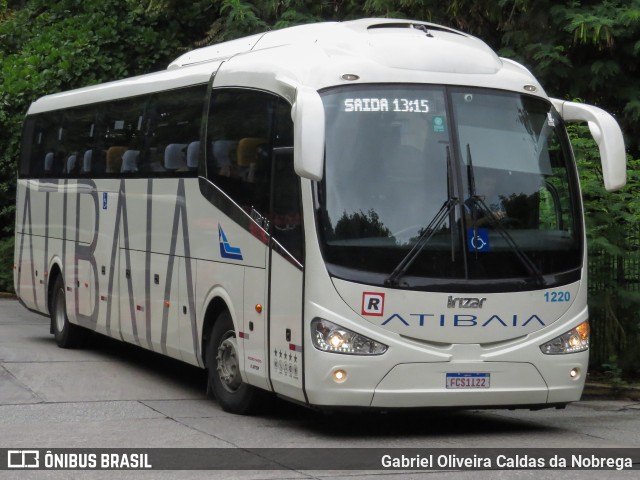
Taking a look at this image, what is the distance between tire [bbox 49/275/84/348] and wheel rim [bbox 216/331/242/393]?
6.27 meters

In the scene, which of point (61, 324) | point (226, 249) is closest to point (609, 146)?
point (226, 249)

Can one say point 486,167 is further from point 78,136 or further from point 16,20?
point 16,20

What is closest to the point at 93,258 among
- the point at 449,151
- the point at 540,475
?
the point at 449,151

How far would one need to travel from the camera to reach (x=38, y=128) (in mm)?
19938

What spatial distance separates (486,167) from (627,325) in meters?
4.72

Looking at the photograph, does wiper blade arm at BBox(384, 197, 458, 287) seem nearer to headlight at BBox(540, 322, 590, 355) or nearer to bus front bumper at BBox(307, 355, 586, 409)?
bus front bumper at BBox(307, 355, 586, 409)

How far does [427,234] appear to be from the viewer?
10.6m

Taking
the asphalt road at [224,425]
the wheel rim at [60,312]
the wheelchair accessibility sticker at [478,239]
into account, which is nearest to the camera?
the asphalt road at [224,425]

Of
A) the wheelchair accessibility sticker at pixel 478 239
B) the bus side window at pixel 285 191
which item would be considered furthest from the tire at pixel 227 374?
the wheelchair accessibility sticker at pixel 478 239

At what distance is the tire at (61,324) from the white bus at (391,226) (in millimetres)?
5871

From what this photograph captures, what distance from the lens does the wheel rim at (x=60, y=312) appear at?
18667mm

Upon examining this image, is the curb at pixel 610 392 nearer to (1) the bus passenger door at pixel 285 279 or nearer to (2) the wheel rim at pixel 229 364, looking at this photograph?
(2) the wheel rim at pixel 229 364

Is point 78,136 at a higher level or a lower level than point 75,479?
higher

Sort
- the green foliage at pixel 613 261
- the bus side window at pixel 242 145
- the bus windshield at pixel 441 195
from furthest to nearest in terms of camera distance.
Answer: the green foliage at pixel 613 261
the bus side window at pixel 242 145
the bus windshield at pixel 441 195
